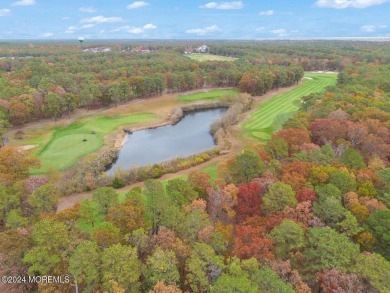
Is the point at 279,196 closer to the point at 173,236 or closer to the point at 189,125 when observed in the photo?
the point at 173,236

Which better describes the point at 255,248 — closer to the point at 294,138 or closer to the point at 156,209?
the point at 156,209

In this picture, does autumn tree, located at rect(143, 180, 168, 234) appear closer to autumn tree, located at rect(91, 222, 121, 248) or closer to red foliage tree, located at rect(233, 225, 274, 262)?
autumn tree, located at rect(91, 222, 121, 248)

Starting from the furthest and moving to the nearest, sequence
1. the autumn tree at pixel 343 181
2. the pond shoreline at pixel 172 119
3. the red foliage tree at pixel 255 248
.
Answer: the pond shoreline at pixel 172 119, the autumn tree at pixel 343 181, the red foliage tree at pixel 255 248

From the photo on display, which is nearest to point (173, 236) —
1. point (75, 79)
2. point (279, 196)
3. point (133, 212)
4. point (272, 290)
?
point (133, 212)

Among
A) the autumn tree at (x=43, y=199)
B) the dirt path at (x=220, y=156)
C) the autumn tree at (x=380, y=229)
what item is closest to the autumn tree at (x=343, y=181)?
the autumn tree at (x=380, y=229)

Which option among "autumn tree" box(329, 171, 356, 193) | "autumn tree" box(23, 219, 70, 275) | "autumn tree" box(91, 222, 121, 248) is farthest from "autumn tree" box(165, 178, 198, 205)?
"autumn tree" box(329, 171, 356, 193)

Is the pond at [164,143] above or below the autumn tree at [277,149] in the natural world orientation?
below

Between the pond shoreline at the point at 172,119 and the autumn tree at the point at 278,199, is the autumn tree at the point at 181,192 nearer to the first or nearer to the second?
the autumn tree at the point at 278,199
